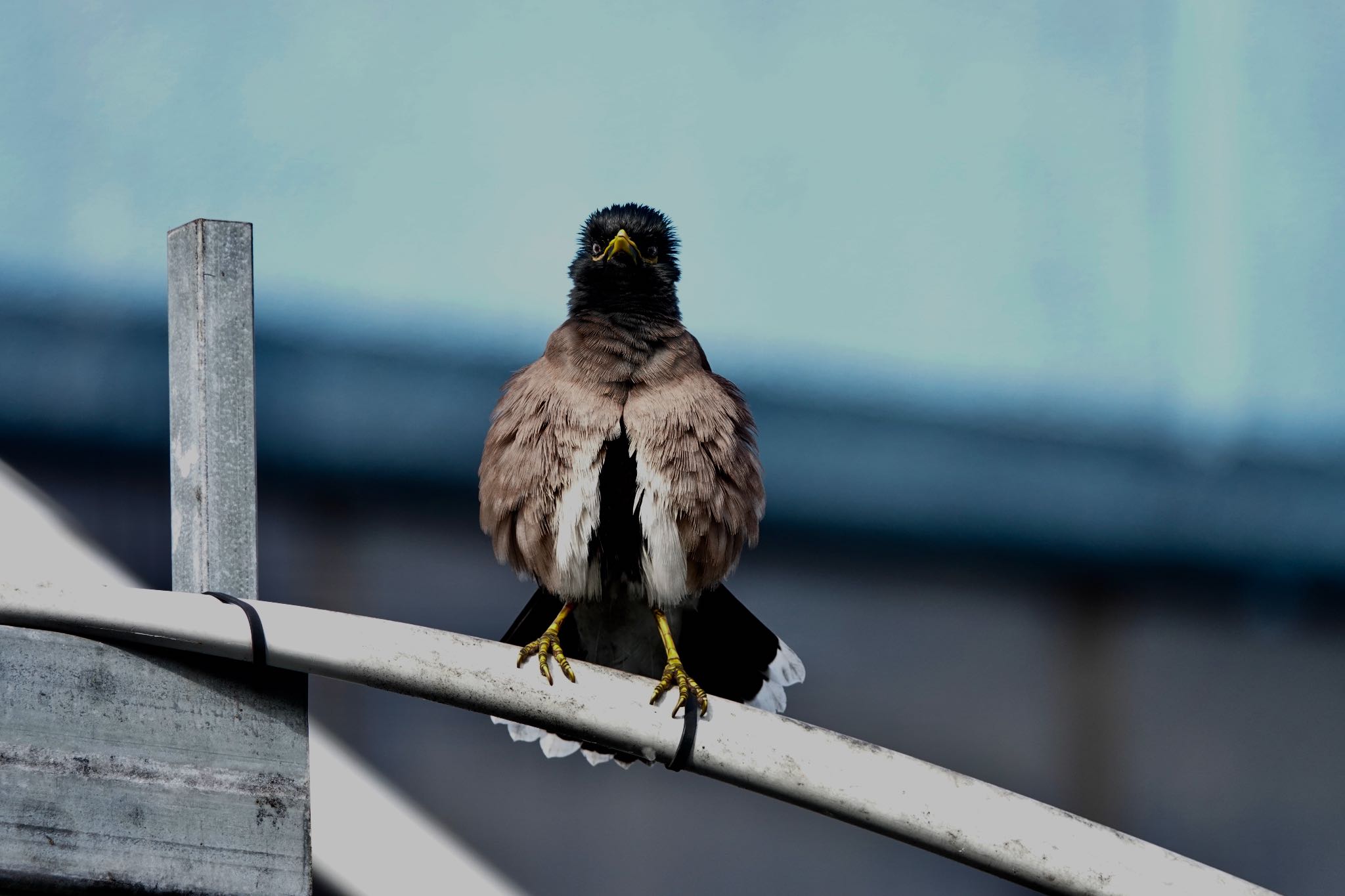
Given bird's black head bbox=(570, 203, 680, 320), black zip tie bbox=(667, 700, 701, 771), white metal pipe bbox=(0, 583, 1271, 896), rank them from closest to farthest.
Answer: white metal pipe bbox=(0, 583, 1271, 896) → black zip tie bbox=(667, 700, 701, 771) → bird's black head bbox=(570, 203, 680, 320)

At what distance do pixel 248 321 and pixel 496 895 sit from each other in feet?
9.93

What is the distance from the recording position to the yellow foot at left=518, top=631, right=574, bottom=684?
203 cm

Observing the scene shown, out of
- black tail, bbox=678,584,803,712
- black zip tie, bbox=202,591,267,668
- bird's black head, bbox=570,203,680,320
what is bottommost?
black tail, bbox=678,584,803,712

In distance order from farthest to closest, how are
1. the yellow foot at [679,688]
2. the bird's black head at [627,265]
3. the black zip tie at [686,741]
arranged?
1. the bird's black head at [627,265]
2. the yellow foot at [679,688]
3. the black zip tie at [686,741]

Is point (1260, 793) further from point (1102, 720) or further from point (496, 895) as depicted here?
point (496, 895)

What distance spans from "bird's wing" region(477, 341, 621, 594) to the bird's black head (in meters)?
0.21

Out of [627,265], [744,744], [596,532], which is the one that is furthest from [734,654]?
[744,744]

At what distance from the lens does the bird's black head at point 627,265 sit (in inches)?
120

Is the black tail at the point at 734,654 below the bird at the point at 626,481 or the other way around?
below

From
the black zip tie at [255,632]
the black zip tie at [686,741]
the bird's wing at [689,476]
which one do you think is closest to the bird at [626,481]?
the bird's wing at [689,476]

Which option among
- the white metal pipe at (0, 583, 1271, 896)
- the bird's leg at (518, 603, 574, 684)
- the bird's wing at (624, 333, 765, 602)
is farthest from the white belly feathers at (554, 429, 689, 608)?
the white metal pipe at (0, 583, 1271, 896)

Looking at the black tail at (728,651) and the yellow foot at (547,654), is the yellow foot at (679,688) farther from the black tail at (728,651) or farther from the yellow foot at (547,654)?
the black tail at (728,651)

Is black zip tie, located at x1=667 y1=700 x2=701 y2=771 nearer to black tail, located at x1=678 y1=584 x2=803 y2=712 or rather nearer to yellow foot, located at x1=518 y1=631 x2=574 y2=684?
yellow foot, located at x1=518 y1=631 x2=574 y2=684

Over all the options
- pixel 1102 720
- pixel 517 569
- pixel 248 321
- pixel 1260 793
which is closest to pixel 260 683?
pixel 248 321
